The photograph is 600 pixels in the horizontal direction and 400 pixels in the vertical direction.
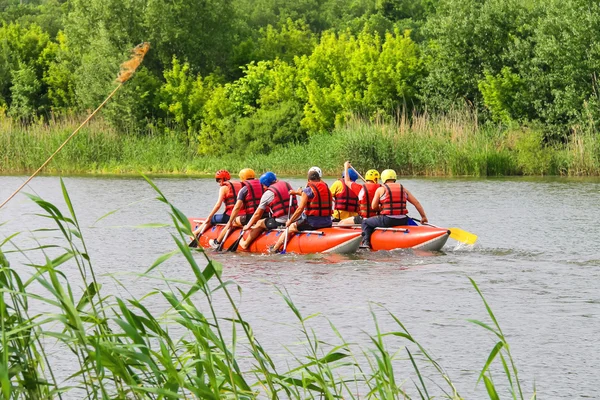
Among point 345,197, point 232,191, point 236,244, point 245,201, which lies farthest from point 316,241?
point 232,191

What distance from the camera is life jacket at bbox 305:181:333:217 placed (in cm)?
Answer: 1627

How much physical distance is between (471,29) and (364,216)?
29.5m

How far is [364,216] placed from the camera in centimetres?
1683

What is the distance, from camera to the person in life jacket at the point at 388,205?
638 inches

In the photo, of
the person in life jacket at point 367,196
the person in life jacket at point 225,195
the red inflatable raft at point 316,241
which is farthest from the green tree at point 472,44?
the red inflatable raft at point 316,241

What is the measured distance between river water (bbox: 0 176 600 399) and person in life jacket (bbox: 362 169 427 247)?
42 cm

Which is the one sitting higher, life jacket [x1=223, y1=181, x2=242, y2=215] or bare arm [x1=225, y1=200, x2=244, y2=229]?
life jacket [x1=223, y1=181, x2=242, y2=215]

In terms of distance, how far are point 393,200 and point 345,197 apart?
5.47 ft

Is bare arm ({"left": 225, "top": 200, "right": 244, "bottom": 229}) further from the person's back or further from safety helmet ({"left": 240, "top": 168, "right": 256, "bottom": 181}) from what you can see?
the person's back

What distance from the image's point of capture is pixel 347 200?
17859 millimetres

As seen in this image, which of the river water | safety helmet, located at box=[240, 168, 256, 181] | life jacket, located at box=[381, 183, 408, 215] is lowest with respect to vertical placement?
the river water

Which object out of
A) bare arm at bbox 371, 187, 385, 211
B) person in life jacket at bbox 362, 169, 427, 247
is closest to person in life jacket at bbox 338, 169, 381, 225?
person in life jacket at bbox 362, 169, 427, 247

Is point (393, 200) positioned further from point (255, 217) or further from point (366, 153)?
point (366, 153)

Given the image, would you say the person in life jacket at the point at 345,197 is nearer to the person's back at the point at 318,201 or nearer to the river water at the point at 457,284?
the person's back at the point at 318,201
